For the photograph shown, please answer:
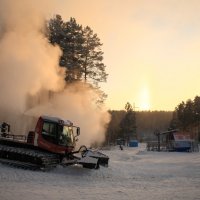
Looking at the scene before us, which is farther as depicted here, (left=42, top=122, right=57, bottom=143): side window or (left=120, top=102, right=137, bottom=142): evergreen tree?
(left=120, top=102, right=137, bottom=142): evergreen tree

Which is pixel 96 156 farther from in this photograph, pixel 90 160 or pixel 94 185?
pixel 94 185

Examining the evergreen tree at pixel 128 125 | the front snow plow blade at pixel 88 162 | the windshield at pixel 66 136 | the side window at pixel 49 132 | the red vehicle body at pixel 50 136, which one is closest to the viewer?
the front snow plow blade at pixel 88 162

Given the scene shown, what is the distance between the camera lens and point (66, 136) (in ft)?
79.2

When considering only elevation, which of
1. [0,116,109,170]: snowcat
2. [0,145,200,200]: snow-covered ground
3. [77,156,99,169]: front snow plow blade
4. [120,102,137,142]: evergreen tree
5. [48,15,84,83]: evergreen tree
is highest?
[48,15,84,83]: evergreen tree

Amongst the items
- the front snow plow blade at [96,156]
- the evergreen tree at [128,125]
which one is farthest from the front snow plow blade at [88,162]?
the evergreen tree at [128,125]

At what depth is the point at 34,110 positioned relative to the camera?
109ft

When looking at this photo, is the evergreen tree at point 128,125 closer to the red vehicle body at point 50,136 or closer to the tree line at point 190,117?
the tree line at point 190,117

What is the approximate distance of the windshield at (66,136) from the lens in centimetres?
2377

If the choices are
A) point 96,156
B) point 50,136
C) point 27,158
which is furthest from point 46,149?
point 96,156

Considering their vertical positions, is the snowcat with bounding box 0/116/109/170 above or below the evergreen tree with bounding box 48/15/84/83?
below

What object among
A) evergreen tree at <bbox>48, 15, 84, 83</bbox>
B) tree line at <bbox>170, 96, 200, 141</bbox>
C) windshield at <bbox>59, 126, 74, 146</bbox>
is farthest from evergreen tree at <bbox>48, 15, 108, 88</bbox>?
tree line at <bbox>170, 96, 200, 141</bbox>

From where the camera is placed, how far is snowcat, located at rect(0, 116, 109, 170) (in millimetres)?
22188

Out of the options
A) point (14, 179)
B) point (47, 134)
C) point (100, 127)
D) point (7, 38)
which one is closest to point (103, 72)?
point (100, 127)

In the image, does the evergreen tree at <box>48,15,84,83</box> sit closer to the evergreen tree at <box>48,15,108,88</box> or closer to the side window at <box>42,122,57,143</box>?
the evergreen tree at <box>48,15,108,88</box>
